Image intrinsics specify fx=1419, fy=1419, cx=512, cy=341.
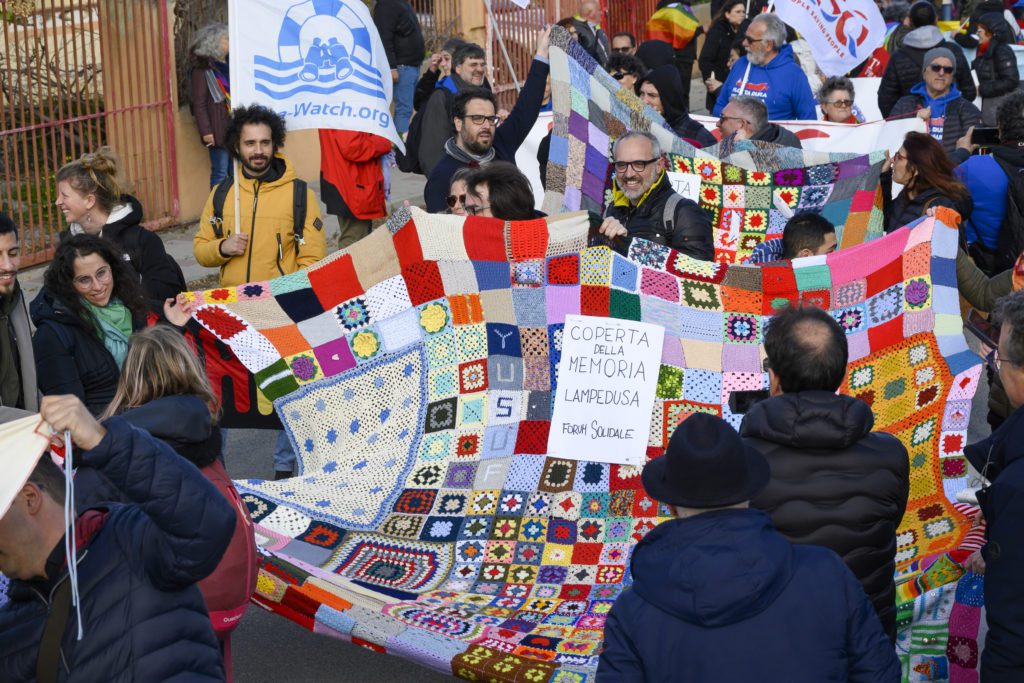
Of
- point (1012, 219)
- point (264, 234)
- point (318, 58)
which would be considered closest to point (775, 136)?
point (1012, 219)

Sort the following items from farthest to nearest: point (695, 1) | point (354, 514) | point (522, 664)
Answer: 1. point (695, 1)
2. point (354, 514)
3. point (522, 664)

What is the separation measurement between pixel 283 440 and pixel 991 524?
154 inches

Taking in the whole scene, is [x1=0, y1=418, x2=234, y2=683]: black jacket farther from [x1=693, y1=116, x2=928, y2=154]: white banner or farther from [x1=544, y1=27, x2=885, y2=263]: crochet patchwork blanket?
[x1=693, y1=116, x2=928, y2=154]: white banner

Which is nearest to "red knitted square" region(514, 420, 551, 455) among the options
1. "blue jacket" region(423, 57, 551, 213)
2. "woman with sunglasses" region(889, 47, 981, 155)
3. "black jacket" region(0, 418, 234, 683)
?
"blue jacket" region(423, 57, 551, 213)

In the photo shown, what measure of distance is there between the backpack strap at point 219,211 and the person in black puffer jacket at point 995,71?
686 centimetres

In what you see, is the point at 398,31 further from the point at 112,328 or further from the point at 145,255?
the point at 112,328

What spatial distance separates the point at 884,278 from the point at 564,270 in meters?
1.31

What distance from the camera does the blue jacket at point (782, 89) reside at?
1086 cm

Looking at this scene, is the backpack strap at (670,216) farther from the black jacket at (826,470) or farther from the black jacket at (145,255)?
the black jacket at (826,470)

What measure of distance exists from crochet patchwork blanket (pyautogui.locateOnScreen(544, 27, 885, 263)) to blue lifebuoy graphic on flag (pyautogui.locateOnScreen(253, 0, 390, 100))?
3.71 ft

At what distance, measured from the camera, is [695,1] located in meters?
23.9

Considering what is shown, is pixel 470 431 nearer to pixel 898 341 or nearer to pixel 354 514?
pixel 354 514

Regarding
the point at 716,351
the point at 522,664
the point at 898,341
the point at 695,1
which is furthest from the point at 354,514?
the point at 695,1

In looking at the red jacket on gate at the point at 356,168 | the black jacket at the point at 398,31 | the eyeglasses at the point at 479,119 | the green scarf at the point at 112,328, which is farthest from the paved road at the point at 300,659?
the black jacket at the point at 398,31
